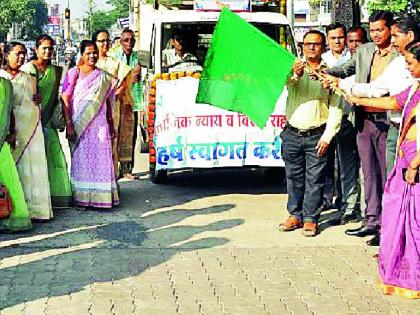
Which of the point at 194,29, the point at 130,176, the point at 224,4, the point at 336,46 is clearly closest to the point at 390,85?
the point at 336,46

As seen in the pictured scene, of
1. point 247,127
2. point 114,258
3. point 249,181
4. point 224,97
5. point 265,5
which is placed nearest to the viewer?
point 114,258

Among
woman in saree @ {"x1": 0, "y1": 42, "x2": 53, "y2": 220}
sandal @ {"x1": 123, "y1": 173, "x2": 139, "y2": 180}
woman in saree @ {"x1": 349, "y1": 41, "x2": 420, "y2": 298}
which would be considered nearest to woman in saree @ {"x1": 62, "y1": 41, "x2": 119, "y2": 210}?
woman in saree @ {"x1": 0, "y1": 42, "x2": 53, "y2": 220}

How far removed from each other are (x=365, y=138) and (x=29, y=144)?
3.06 metres

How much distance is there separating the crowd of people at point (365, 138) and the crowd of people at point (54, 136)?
1978 mm

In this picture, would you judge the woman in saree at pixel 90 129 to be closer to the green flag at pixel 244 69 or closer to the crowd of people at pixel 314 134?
the crowd of people at pixel 314 134

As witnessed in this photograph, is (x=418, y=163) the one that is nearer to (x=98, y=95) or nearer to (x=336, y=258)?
(x=336, y=258)

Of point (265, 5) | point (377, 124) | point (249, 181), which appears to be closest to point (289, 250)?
point (377, 124)

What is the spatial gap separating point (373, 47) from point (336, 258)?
1.75 m

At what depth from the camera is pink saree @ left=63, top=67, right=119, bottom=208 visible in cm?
802

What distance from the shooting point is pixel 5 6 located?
77.4 metres

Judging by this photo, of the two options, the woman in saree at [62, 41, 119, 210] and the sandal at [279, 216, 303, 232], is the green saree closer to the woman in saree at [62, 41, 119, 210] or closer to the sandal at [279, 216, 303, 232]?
the woman in saree at [62, 41, 119, 210]

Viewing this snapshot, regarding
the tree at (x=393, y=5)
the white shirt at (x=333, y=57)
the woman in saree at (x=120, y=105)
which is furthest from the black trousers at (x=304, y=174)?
the tree at (x=393, y=5)

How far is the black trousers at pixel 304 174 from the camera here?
23.0 feet

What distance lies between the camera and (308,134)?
6.97 m
